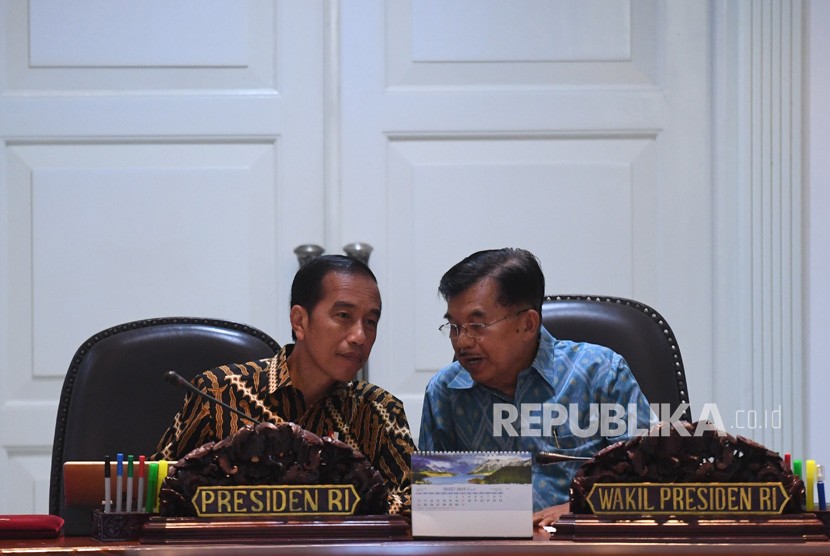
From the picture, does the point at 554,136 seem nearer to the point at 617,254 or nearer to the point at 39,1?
the point at 617,254

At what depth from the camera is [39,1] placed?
3.22 meters

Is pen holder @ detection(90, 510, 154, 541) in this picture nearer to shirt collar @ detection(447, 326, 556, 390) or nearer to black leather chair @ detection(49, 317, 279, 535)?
black leather chair @ detection(49, 317, 279, 535)

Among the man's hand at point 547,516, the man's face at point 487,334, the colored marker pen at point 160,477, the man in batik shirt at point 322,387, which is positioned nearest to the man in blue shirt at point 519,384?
the man's face at point 487,334

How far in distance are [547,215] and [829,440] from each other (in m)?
0.96

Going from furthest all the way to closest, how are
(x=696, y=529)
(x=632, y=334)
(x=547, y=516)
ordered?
1. (x=632, y=334)
2. (x=547, y=516)
3. (x=696, y=529)

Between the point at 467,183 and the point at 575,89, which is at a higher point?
the point at 575,89

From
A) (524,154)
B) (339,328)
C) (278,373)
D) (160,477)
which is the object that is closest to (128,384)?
(278,373)

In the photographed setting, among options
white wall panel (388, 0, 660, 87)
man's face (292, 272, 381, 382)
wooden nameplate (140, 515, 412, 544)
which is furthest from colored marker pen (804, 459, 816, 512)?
white wall panel (388, 0, 660, 87)

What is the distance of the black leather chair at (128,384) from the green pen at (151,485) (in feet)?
1.81

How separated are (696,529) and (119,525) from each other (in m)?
0.79

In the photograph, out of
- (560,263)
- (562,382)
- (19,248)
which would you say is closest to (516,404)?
(562,382)

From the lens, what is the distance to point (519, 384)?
2.33m

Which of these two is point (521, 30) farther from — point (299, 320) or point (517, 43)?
point (299, 320)

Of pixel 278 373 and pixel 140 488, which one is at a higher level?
pixel 278 373
